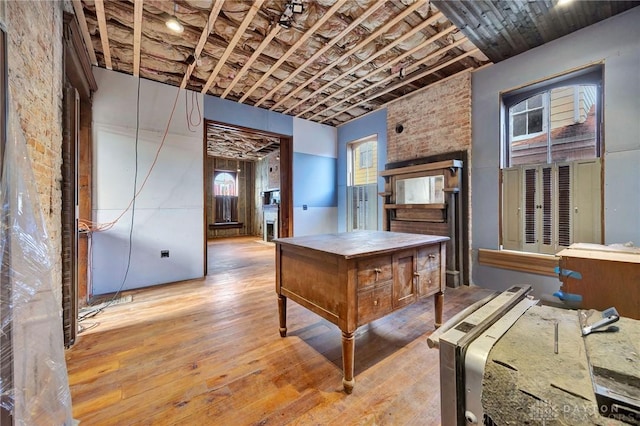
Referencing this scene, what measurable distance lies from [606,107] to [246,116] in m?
5.09

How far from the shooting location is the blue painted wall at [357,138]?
523cm

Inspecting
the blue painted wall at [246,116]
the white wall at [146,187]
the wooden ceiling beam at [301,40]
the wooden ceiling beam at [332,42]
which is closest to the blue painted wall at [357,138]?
the blue painted wall at [246,116]

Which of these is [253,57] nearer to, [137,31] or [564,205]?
[137,31]

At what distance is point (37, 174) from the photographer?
1582 mm

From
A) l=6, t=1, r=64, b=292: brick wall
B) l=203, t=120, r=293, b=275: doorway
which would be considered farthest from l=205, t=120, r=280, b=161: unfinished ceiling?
l=6, t=1, r=64, b=292: brick wall

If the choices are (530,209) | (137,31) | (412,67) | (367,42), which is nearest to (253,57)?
(137,31)

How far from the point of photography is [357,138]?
587 cm

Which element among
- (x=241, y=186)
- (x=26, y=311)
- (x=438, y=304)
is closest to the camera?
(x=26, y=311)

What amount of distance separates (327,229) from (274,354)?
4384mm

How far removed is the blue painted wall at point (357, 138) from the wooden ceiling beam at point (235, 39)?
3142mm

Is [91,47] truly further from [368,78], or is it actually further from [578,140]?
[578,140]

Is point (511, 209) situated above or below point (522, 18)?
below

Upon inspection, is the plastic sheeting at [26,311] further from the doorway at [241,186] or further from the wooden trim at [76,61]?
the doorway at [241,186]

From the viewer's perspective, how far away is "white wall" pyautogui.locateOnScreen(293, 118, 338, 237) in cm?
578
